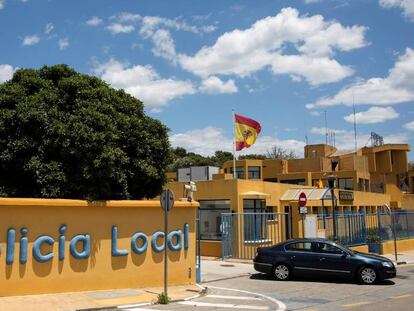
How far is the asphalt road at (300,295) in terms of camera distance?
12.0 metres

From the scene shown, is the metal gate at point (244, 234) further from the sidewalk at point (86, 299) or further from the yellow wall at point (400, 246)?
the sidewalk at point (86, 299)

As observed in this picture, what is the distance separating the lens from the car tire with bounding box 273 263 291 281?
17125mm

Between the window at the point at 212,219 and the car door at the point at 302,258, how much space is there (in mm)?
8366

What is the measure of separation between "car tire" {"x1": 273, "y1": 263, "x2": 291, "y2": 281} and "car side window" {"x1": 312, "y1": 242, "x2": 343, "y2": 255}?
44.7 inches

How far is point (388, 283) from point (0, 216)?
1212cm

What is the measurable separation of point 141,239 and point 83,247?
1.87 metres

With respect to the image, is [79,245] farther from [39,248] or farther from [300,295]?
[300,295]

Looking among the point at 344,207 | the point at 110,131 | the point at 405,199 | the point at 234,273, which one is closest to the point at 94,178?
the point at 110,131

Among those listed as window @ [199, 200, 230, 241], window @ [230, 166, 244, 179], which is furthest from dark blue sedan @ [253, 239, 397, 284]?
window @ [230, 166, 244, 179]

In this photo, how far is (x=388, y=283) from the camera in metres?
16.5

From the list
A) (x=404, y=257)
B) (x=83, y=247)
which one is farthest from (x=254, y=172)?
(x=83, y=247)

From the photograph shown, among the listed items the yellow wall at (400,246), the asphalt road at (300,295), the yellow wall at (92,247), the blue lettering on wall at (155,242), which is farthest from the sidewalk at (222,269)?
the yellow wall at (400,246)

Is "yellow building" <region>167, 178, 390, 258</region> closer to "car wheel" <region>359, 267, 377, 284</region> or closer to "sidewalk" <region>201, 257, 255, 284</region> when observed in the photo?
"sidewalk" <region>201, 257, 255, 284</region>

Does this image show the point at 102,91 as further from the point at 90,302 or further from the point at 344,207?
the point at 344,207
